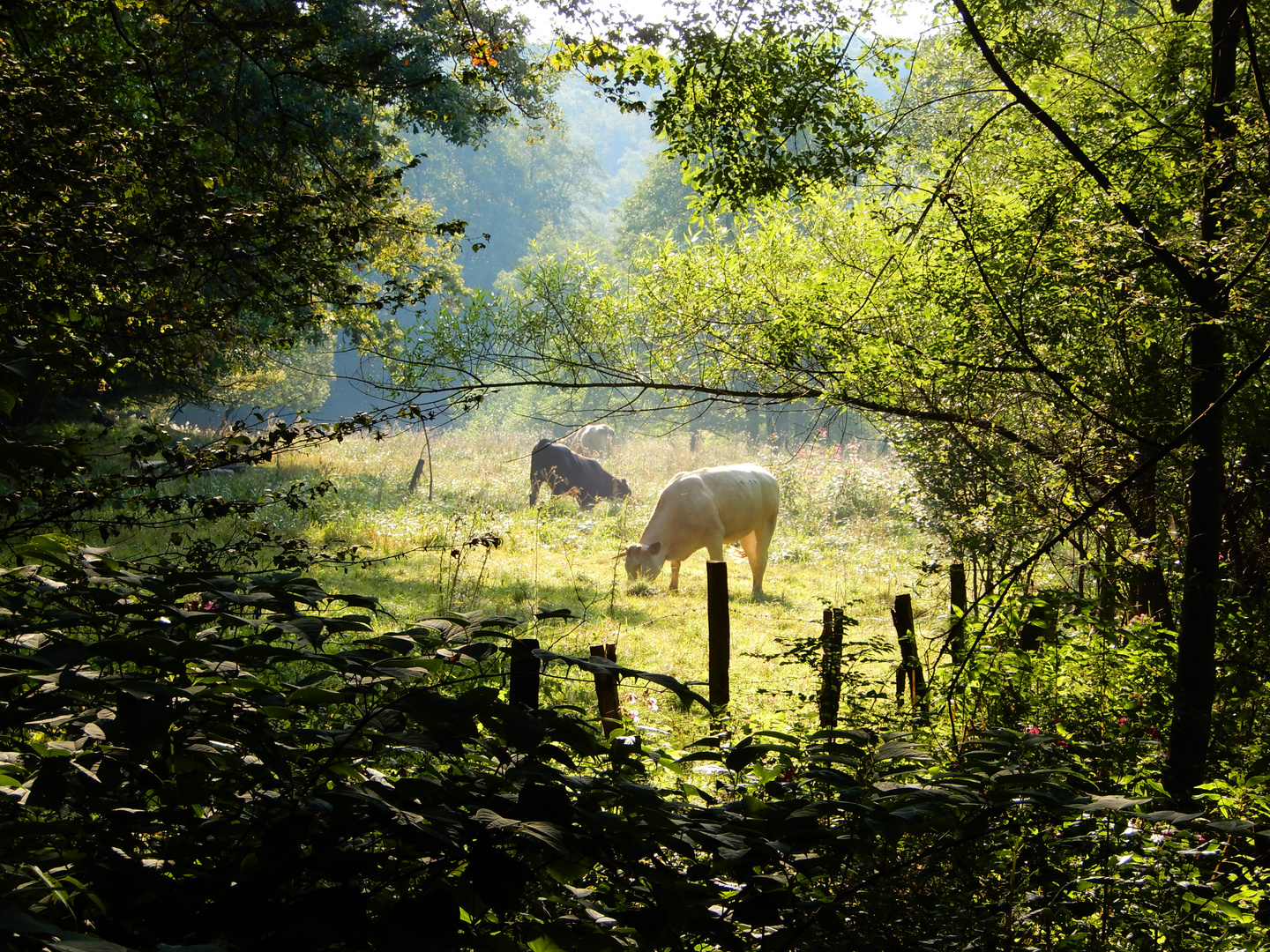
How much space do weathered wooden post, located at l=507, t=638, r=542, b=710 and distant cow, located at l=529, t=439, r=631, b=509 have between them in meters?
17.6

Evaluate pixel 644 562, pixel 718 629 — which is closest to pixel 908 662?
pixel 718 629

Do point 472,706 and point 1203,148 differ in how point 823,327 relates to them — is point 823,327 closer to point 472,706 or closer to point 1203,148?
point 1203,148

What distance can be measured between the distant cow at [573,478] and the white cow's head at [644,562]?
7.43 meters

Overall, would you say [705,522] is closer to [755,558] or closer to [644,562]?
[644,562]

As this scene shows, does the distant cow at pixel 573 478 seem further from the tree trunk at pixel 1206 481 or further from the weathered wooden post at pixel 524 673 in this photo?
the weathered wooden post at pixel 524 673

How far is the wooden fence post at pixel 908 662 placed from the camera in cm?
A: 417

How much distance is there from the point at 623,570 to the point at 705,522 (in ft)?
4.92

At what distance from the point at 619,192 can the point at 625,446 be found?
3803 inches

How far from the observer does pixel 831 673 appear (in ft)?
14.9

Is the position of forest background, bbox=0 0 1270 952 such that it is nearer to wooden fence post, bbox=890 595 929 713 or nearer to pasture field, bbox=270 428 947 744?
wooden fence post, bbox=890 595 929 713

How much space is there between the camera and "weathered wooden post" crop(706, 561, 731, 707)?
249 inches

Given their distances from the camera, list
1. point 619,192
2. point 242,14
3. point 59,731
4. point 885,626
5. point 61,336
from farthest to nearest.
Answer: point 619,192
point 885,626
point 242,14
point 61,336
point 59,731

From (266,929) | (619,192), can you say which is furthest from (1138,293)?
(619,192)

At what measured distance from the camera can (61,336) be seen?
3.20 metres
